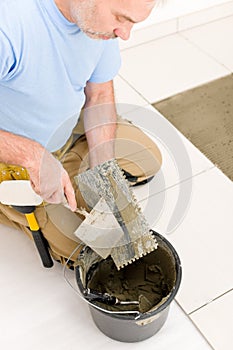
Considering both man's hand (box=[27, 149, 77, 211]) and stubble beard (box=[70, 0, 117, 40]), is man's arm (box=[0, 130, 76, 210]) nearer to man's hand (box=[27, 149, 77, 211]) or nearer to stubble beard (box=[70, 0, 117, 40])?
man's hand (box=[27, 149, 77, 211])

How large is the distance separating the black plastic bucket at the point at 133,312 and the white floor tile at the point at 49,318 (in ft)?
0.14

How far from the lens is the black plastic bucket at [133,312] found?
1.17m

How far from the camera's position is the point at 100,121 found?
4.76 ft

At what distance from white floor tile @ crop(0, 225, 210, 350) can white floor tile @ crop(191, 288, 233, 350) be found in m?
0.02

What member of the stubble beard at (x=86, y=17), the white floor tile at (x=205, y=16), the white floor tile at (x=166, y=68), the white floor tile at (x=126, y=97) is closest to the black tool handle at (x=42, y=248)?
the stubble beard at (x=86, y=17)

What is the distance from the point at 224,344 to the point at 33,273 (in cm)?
56

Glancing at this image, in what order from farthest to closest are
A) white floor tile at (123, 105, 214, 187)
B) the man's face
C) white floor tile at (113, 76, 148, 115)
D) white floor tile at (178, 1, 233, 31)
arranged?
white floor tile at (178, 1, 233, 31) → white floor tile at (113, 76, 148, 115) → white floor tile at (123, 105, 214, 187) → the man's face

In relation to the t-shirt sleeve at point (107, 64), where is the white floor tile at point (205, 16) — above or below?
below

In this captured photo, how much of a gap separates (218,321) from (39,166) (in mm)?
633

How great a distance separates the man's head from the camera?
1.00m

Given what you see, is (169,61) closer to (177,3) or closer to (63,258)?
(177,3)

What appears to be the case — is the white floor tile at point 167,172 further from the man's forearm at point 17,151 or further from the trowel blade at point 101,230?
the man's forearm at point 17,151

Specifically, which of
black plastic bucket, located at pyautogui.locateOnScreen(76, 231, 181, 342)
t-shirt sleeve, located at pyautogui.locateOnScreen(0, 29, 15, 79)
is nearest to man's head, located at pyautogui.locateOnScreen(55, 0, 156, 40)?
t-shirt sleeve, located at pyautogui.locateOnScreen(0, 29, 15, 79)

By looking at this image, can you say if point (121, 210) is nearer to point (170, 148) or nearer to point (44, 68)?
point (44, 68)
